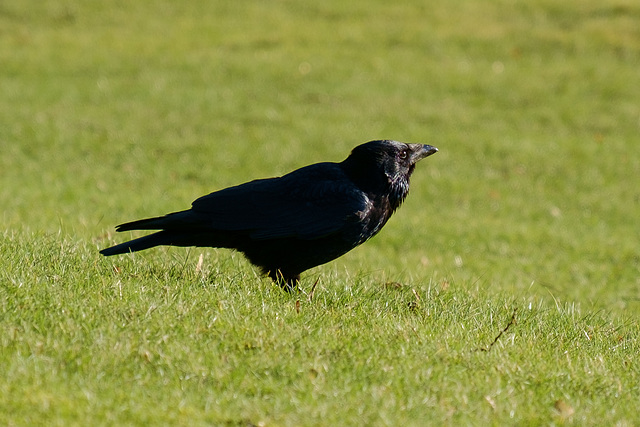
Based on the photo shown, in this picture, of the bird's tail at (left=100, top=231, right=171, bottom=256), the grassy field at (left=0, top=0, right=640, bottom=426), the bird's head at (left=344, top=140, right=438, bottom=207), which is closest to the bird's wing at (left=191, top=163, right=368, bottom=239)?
the bird's head at (left=344, top=140, right=438, bottom=207)

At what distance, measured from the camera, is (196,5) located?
22.0 meters

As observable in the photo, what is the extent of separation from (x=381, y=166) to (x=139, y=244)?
1.76 metres

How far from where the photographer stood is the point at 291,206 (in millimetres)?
5504

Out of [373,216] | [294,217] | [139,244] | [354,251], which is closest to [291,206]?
[294,217]

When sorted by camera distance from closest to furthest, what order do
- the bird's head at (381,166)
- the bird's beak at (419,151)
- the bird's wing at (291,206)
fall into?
the bird's wing at (291,206) → the bird's head at (381,166) → the bird's beak at (419,151)

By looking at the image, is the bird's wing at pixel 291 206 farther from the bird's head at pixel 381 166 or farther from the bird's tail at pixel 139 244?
the bird's tail at pixel 139 244

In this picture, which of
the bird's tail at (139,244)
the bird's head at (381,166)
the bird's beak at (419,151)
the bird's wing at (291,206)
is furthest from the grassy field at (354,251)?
the bird's beak at (419,151)

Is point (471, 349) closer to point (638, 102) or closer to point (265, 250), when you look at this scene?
point (265, 250)

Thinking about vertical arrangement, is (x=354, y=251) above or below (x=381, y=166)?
below

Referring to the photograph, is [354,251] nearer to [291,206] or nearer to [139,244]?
[291,206]

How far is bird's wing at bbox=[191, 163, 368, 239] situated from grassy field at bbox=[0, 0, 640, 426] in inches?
15.5

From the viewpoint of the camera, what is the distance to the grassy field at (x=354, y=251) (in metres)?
3.80

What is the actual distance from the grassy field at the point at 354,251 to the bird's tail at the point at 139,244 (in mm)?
160

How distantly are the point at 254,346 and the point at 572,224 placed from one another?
8.37 m
